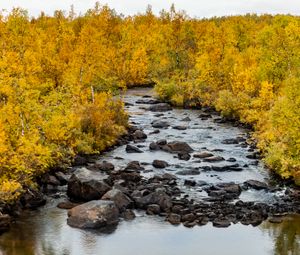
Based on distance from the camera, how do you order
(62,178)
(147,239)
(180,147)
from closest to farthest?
1. (147,239)
2. (62,178)
3. (180,147)

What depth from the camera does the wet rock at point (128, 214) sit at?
33.8 m

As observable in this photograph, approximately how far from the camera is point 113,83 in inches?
2549

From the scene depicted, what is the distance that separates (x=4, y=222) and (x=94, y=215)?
18.5 ft

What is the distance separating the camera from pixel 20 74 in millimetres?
40094

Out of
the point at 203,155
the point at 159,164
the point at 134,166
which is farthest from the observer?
the point at 203,155

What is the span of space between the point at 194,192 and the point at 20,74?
54.7 ft

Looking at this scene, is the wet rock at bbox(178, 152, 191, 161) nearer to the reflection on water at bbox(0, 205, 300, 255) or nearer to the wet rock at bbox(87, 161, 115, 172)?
the wet rock at bbox(87, 161, 115, 172)

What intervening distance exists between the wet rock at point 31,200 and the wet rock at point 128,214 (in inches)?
237

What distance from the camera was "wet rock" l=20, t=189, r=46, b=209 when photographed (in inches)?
1382

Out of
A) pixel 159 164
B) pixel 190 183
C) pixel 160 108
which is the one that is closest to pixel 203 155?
pixel 159 164

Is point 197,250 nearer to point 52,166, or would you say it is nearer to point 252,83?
point 52,166

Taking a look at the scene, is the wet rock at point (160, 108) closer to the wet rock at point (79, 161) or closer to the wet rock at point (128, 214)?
the wet rock at point (79, 161)

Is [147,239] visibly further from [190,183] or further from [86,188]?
→ [190,183]

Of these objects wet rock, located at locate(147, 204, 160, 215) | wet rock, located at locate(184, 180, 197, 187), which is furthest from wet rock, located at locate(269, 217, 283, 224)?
wet rock, located at locate(184, 180, 197, 187)
